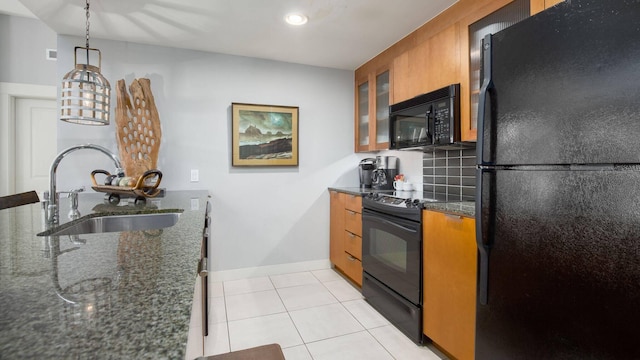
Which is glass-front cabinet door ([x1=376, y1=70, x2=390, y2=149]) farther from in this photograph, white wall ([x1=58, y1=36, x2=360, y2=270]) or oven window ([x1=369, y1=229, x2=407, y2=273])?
oven window ([x1=369, y1=229, x2=407, y2=273])

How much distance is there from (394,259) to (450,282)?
0.52m

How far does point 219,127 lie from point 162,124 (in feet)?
1.68

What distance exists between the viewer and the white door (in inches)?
130

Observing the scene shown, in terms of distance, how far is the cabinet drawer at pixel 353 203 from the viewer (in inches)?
109

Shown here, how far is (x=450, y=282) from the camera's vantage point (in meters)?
1.75

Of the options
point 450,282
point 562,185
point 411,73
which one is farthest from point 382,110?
point 562,185

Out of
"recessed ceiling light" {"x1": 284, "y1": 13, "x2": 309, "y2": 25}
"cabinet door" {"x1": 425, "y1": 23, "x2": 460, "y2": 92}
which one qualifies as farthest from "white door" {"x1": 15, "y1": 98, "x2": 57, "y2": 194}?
"cabinet door" {"x1": 425, "y1": 23, "x2": 460, "y2": 92}

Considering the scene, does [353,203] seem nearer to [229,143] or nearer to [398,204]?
[398,204]

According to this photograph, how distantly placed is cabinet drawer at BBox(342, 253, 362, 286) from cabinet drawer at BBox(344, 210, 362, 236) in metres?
0.26

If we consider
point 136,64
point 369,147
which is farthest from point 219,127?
point 369,147

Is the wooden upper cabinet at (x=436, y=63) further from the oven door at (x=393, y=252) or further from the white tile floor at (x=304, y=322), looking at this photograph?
the white tile floor at (x=304, y=322)

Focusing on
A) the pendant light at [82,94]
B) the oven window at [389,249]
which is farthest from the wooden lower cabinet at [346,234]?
the pendant light at [82,94]

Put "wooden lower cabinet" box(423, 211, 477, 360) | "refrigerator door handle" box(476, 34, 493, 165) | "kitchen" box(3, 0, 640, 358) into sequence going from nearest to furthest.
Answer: "refrigerator door handle" box(476, 34, 493, 165) → "wooden lower cabinet" box(423, 211, 477, 360) → "kitchen" box(3, 0, 640, 358)

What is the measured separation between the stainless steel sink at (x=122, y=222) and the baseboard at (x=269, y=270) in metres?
1.44
